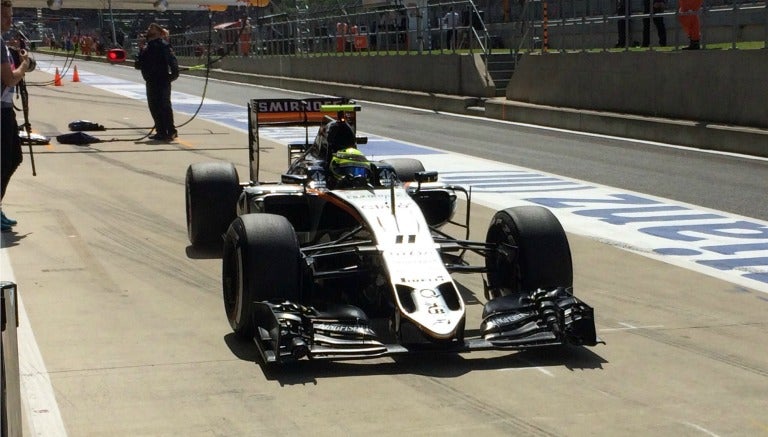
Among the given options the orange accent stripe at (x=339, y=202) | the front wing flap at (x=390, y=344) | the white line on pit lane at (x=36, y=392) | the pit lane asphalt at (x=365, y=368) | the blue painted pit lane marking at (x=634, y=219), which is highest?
the orange accent stripe at (x=339, y=202)

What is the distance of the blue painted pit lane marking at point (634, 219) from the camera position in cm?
970

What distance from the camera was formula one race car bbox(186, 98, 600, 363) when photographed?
20.9ft

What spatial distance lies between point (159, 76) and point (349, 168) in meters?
13.3

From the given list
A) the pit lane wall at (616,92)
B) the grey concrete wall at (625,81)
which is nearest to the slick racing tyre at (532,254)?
the pit lane wall at (616,92)

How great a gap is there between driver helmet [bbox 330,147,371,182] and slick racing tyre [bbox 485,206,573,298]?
1055mm

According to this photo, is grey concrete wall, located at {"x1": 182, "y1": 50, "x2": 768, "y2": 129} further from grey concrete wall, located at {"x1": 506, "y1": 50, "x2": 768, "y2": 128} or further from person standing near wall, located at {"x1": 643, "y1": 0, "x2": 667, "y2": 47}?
person standing near wall, located at {"x1": 643, "y1": 0, "x2": 667, "y2": 47}

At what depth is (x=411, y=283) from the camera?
652 cm

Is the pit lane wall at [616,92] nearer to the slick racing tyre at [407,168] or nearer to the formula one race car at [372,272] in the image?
the slick racing tyre at [407,168]

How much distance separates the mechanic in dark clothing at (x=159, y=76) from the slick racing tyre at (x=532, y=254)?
13.9 meters

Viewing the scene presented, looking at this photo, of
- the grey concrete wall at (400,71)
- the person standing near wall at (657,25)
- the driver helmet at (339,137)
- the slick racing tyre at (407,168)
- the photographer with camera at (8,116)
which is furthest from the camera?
the grey concrete wall at (400,71)

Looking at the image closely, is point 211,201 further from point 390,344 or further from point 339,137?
point 390,344

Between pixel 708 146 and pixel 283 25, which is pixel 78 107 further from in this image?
pixel 283 25

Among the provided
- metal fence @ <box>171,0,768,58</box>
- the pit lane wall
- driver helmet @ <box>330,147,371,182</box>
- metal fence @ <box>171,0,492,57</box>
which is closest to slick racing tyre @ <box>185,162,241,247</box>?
driver helmet @ <box>330,147,371,182</box>

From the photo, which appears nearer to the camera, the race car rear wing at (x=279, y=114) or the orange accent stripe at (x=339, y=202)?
the orange accent stripe at (x=339, y=202)
